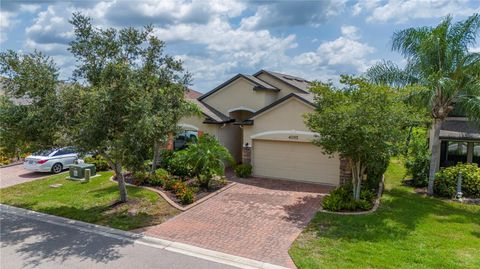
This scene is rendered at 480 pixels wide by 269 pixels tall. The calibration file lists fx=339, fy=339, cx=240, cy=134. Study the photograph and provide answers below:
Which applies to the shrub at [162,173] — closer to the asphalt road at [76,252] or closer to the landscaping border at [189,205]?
the landscaping border at [189,205]

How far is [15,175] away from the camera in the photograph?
19047mm

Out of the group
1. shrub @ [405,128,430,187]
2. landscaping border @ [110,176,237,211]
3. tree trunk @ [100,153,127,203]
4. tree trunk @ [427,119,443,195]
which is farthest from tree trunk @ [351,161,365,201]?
tree trunk @ [100,153,127,203]

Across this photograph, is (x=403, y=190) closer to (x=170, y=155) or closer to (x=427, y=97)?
(x=427, y=97)

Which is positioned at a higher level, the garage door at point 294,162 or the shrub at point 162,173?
the garage door at point 294,162

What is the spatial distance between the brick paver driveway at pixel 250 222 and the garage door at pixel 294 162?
3.50 ft

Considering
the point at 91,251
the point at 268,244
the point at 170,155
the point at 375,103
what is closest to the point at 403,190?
the point at 375,103

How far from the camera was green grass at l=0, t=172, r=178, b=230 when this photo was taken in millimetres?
11391

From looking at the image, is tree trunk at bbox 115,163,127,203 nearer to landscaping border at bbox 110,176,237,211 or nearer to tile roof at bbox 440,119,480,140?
landscaping border at bbox 110,176,237,211

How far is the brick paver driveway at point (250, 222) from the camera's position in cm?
917

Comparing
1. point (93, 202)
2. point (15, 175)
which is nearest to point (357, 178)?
point (93, 202)

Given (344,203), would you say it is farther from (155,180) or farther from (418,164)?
(155,180)

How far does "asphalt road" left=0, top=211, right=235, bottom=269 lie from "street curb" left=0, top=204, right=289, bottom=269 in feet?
0.59

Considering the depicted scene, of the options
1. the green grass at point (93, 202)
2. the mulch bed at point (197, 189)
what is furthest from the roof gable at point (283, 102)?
the green grass at point (93, 202)

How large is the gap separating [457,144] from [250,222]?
14.0 m
